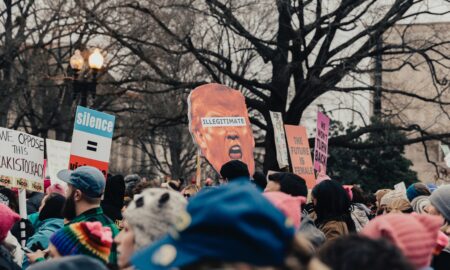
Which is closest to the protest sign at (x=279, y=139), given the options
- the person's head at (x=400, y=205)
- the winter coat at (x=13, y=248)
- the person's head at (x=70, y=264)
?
the person's head at (x=400, y=205)

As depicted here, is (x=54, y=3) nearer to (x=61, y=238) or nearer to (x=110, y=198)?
(x=110, y=198)

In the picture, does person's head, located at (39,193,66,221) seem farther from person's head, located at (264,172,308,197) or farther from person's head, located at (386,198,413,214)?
person's head, located at (386,198,413,214)

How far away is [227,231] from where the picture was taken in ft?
6.43

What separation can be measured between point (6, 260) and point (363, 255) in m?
2.82

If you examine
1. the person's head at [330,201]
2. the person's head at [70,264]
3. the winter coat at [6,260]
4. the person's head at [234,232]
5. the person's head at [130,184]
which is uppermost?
the person's head at [130,184]

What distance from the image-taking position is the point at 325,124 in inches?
527

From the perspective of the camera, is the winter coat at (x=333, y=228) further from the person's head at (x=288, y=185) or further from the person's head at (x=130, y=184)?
the person's head at (x=130, y=184)

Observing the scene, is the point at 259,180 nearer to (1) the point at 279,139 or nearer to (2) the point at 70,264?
(1) the point at 279,139

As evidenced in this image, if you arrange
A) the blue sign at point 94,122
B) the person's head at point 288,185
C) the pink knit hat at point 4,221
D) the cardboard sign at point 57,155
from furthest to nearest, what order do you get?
the cardboard sign at point 57,155, the blue sign at point 94,122, the person's head at point 288,185, the pink knit hat at point 4,221

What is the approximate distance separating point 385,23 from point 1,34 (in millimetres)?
14844

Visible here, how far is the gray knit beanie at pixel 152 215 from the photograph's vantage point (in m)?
3.71

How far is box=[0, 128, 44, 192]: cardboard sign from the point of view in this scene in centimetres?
958

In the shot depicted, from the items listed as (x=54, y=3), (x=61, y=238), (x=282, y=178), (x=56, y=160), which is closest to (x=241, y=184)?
(x=61, y=238)

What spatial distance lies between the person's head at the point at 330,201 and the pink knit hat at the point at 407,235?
3.27m
